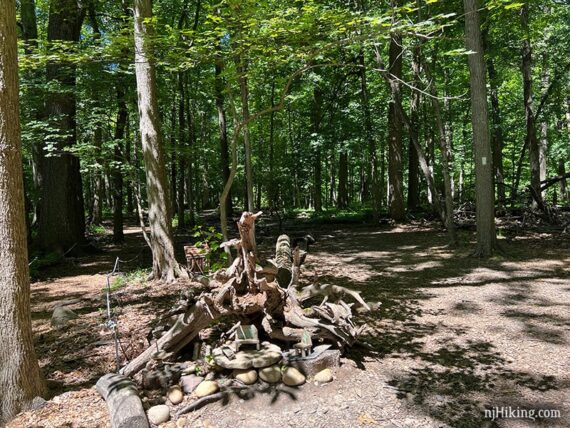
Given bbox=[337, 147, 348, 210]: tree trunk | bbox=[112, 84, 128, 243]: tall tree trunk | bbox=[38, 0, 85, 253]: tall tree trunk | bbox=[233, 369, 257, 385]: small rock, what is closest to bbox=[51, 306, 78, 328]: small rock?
bbox=[233, 369, 257, 385]: small rock

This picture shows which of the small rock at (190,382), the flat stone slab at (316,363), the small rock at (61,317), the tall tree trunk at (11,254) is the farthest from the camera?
the small rock at (61,317)

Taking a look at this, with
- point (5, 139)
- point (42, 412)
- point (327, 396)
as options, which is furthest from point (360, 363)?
point (5, 139)

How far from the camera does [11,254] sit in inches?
132

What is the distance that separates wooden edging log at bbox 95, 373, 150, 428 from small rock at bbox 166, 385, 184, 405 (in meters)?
0.32

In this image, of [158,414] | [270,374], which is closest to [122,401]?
[158,414]

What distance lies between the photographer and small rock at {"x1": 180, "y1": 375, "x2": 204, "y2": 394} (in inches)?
148

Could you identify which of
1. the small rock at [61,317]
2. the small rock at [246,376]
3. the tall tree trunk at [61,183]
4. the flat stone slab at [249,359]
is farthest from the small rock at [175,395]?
the tall tree trunk at [61,183]

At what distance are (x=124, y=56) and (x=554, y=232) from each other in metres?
11.7

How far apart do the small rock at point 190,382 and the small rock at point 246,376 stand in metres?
0.37

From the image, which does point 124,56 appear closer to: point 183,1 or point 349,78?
point 183,1

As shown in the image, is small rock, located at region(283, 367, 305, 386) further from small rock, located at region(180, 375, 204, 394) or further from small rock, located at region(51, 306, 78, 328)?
small rock, located at region(51, 306, 78, 328)

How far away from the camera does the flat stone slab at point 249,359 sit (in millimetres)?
3828

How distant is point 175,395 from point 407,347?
2710 mm

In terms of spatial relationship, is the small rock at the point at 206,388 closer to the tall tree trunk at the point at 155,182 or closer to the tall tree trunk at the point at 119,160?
the tall tree trunk at the point at 155,182
